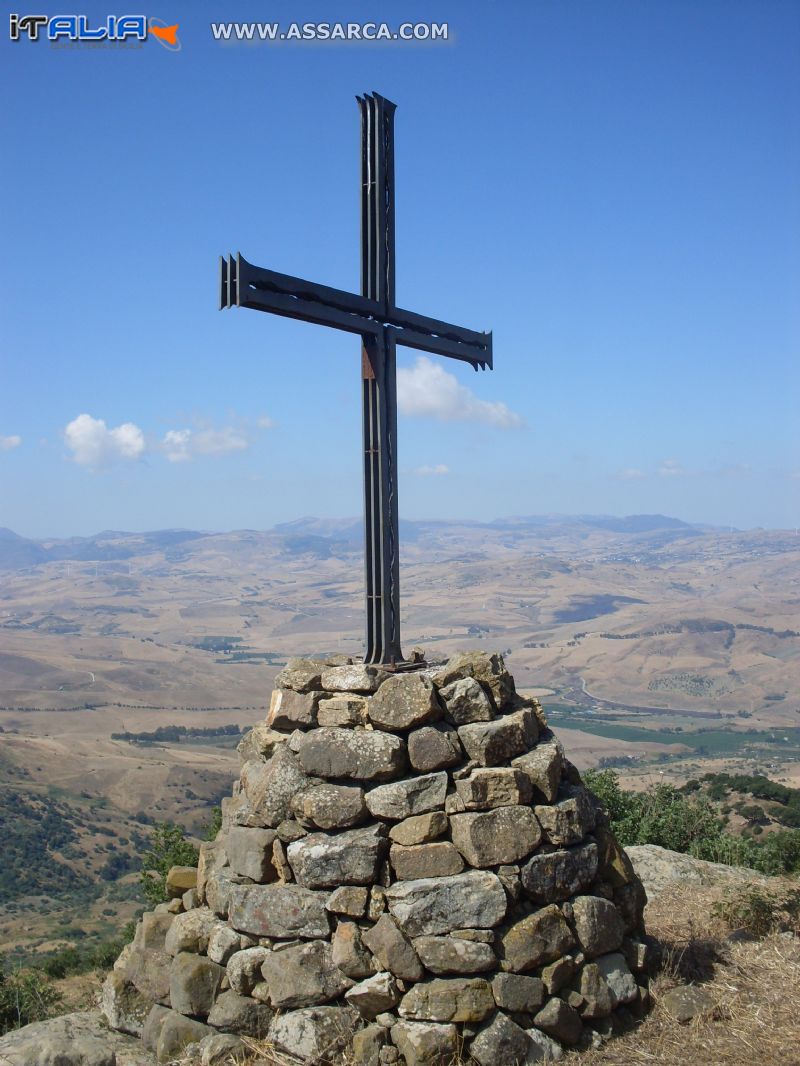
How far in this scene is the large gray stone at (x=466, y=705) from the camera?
787 cm

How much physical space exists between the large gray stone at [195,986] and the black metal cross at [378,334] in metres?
2.94

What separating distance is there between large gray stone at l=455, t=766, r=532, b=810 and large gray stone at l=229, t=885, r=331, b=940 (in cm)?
141

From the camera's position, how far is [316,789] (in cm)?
767

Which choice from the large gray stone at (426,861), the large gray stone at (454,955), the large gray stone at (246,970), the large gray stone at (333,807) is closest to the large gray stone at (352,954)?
the large gray stone at (454,955)

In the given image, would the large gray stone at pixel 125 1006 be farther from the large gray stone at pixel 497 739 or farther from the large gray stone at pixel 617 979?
the large gray stone at pixel 617 979

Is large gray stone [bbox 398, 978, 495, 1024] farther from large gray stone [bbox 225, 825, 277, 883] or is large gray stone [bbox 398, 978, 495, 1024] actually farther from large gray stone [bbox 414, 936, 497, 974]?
large gray stone [bbox 225, 825, 277, 883]

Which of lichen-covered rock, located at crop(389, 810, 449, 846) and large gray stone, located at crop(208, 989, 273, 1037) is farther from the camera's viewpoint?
lichen-covered rock, located at crop(389, 810, 449, 846)

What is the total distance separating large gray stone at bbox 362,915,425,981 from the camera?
22.7ft

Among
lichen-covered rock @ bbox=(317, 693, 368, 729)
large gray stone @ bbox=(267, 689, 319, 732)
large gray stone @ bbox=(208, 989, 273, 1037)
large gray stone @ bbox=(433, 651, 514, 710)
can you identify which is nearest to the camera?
large gray stone @ bbox=(208, 989, 273, 1037)

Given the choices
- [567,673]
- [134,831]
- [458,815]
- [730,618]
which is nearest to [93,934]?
[134,831]

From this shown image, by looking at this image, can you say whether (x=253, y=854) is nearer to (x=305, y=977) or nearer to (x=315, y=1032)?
(x=305, y=977)

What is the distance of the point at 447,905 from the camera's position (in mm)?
7020

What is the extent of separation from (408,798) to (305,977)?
157 cm

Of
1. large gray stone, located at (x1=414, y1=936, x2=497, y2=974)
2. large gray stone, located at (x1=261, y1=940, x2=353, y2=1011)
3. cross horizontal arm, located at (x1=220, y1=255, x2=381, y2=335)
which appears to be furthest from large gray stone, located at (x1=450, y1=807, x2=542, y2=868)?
cross horizontal arm, located at (x1=220, y1=255, x2=381, y2=335)
